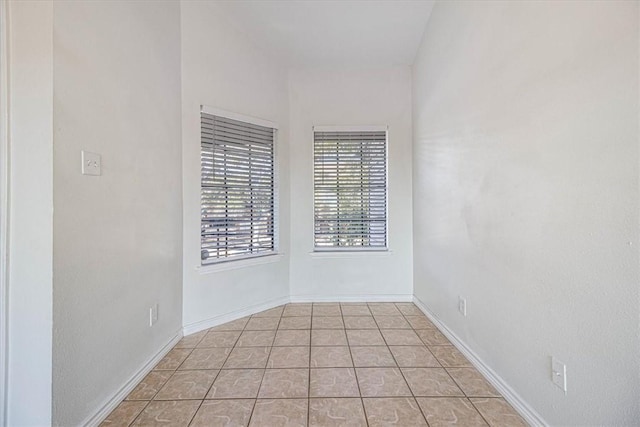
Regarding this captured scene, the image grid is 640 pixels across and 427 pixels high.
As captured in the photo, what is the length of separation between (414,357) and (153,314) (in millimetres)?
1964

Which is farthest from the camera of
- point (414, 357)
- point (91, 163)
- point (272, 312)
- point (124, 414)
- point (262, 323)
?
point (272, 312)

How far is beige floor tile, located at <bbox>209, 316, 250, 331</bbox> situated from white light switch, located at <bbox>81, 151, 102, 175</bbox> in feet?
5.72

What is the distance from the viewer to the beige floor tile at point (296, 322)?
2.79 m

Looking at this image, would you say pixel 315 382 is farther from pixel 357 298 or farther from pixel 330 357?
pixel 357 298

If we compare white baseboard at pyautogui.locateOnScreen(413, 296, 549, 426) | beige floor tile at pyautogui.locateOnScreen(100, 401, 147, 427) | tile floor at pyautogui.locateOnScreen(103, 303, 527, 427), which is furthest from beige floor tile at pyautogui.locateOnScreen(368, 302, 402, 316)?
beige floor tile at pyautogui.locateOnScreen(100, 401, 147, 427)

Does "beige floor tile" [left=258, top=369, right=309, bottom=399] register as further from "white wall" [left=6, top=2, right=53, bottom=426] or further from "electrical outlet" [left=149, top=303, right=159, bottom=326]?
"white wall" [left=6, top=2, right=53, bottom=426]

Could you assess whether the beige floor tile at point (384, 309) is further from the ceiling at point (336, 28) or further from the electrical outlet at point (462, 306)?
the ceiling at point (336, 28)

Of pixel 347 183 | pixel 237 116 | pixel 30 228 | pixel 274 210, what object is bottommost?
pixel 30 228

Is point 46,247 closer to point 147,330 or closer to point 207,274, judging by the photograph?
point 147,330

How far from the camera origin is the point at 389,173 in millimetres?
3506

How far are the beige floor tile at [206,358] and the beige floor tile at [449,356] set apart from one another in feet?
5.34

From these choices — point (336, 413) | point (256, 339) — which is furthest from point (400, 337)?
point (256, 339)

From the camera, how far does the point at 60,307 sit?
1.36 meters

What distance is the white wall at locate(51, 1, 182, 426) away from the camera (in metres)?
1.39
